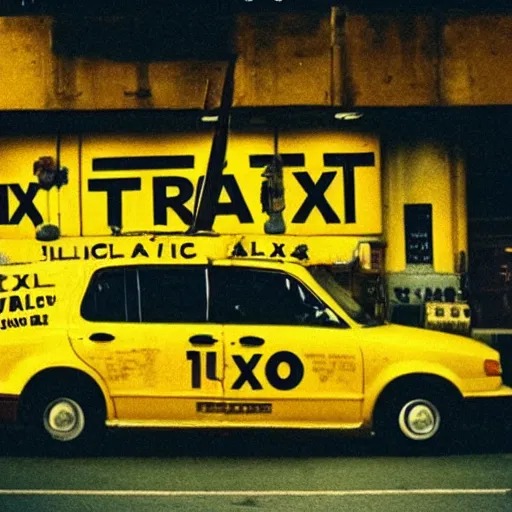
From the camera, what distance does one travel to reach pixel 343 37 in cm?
1363

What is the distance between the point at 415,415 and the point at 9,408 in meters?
3.21

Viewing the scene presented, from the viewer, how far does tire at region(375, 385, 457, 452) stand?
892cm

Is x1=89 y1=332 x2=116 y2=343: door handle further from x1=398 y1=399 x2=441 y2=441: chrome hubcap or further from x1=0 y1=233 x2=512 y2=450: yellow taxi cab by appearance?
x1=398 y1=399 x2=441 y2=441: chrome hubcap

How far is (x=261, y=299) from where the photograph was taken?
9.09 m

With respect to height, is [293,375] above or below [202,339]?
below

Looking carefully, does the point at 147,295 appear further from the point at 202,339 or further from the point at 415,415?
the point at 415,415

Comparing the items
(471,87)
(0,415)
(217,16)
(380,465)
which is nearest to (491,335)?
(471,87)

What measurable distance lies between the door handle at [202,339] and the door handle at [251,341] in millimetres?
221

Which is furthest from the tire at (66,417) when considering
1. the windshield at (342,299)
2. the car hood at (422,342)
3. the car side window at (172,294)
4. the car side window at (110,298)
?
the car hood at (422,342)

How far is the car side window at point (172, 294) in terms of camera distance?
9.04 metres

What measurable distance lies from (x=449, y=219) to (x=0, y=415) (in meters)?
7.37

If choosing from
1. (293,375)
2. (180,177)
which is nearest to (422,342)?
(293,375)

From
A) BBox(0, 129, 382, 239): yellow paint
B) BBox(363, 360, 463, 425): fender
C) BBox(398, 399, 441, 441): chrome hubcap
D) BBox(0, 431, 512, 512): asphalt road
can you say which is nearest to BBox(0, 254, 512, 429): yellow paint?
BBox(363, 360, 463, 425): fender

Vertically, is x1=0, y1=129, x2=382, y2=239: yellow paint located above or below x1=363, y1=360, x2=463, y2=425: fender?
above
